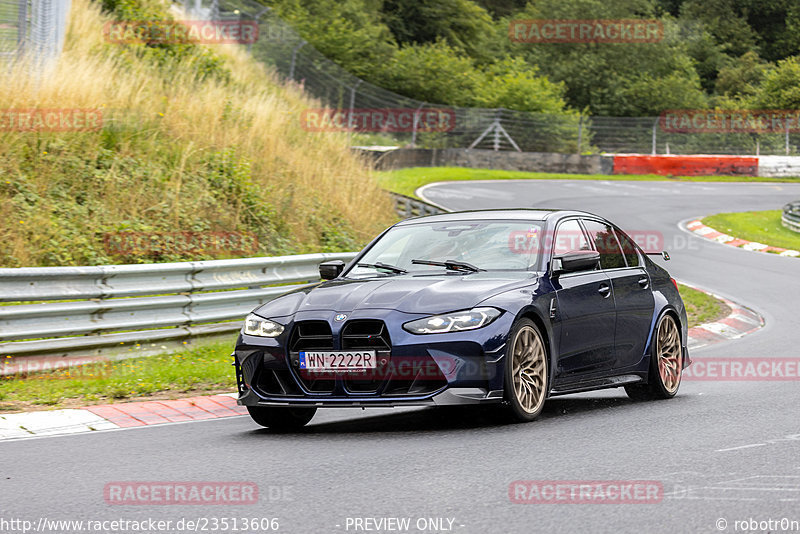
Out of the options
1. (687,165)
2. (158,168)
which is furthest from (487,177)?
(158,168)

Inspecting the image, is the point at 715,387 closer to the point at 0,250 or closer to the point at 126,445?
the point at 126,445

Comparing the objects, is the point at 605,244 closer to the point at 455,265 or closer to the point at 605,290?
the point at 605,290

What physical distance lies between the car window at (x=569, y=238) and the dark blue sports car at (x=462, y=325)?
0.01 metres

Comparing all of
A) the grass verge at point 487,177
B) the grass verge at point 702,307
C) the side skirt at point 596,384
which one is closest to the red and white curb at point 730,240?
the grass verge at point 702,307

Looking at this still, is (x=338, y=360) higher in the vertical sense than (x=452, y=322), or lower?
lower

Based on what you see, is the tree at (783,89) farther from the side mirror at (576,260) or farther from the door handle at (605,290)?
the side mirror at (576,260)

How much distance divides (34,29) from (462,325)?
1168cm

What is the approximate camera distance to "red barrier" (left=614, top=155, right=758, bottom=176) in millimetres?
44812

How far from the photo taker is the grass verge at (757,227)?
86.5 feet

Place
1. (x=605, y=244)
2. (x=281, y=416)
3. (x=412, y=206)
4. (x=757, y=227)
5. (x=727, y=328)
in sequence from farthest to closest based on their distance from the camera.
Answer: (x=757, y=227) → (x=412, y=206) → (x=727, y=328) → (x=605, y=244) → (x=281, y=416)

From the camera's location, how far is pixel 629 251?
970 centimetres

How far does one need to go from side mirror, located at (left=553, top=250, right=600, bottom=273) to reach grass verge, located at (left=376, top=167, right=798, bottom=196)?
71.5 ft

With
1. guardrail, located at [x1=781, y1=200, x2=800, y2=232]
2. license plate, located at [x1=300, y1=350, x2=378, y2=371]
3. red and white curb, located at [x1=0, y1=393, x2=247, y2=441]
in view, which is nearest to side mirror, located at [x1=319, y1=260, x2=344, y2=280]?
license plate, located at [x1=300, y1=350, x2=378, y2=371]

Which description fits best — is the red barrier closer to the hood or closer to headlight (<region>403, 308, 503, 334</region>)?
the hood
